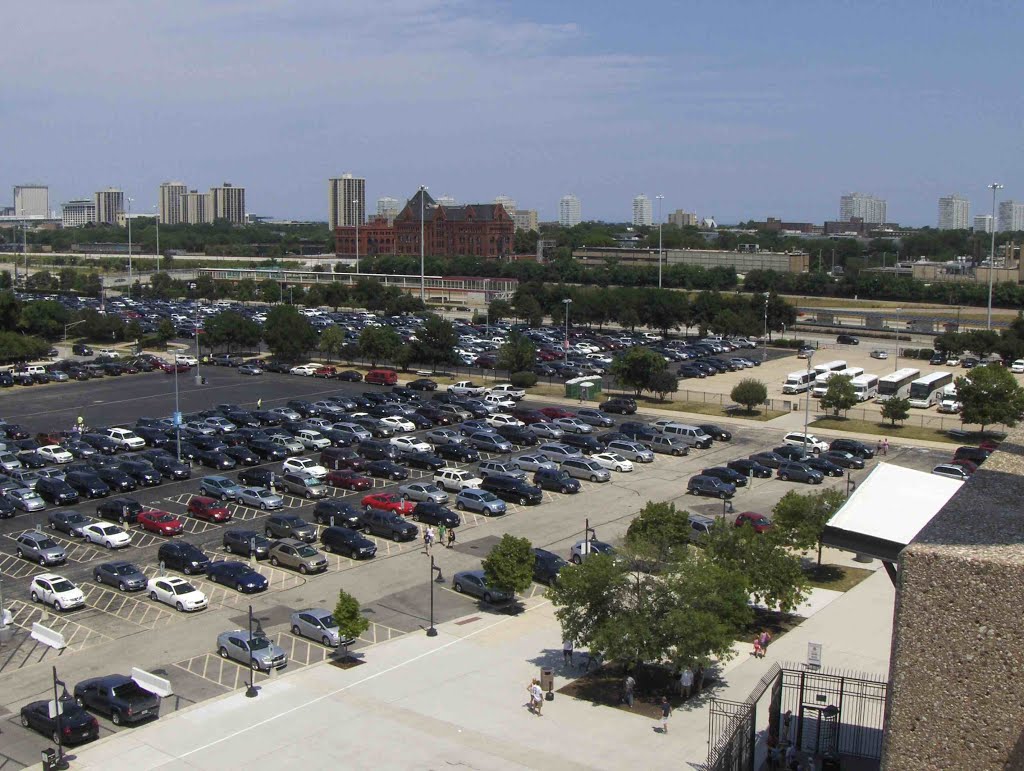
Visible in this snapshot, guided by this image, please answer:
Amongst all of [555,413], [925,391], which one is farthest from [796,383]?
[555,413]

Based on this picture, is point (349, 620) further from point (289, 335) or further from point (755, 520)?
point (289, 335)

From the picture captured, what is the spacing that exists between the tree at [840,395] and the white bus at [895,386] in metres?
5.93

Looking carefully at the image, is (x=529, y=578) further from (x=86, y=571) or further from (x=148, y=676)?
(x=86, y=571)

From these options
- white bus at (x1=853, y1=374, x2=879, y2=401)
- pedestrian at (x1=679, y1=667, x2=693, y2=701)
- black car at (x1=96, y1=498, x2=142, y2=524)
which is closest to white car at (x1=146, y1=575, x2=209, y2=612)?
black car at (x1=96, y1=498, x2=142, y2=524)

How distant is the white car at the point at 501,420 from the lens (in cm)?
4953

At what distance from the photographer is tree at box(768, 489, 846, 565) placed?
28766 mm

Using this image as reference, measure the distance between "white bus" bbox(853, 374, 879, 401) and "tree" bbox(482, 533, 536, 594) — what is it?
35467 millimetres

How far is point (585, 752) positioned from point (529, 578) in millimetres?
7870

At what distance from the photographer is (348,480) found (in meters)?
39.3

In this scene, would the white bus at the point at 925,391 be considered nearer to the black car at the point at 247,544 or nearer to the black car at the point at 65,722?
the black car at the point at 247,544

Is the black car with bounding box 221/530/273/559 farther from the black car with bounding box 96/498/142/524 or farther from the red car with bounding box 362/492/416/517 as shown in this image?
the red car with bounding box 362/492/416/517

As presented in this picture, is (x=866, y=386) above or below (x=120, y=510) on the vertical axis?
above

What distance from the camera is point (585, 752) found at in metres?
19.5

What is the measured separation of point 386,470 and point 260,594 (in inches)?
499
